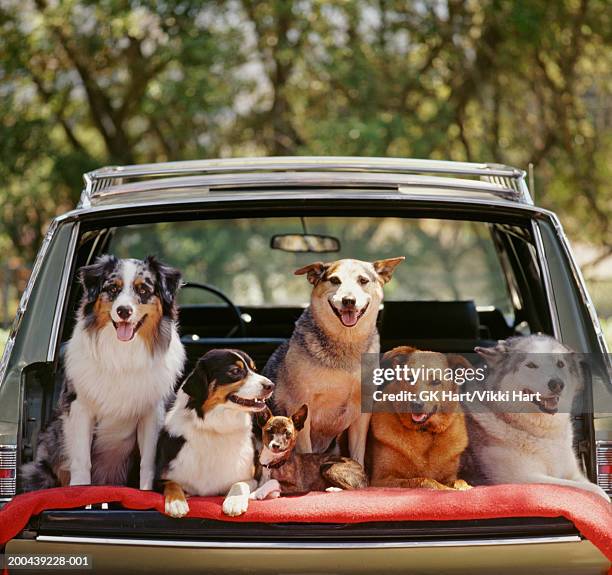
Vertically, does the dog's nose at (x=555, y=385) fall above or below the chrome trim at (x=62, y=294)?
below

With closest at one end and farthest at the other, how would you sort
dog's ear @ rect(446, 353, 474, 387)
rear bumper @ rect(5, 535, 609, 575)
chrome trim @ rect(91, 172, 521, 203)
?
rear bumper @ rect(5, 535, 609, 575) < dog's ear @ rect(446, 353, 474, 387) < chrome trim @ rect(91, 172, 521, 203)

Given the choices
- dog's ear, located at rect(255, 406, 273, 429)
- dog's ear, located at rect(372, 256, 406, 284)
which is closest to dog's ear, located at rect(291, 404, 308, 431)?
dog's ear, located at rect(255, 406, 273, 429)

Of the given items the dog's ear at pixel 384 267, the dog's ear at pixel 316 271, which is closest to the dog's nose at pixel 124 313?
the dog's ear at pixel 316 271

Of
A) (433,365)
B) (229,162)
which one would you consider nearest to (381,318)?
(229,162)

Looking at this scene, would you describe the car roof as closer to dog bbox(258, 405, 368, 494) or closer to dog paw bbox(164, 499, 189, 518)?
dog bbox(258, 405, 368, 494)

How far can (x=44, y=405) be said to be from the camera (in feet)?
10.1

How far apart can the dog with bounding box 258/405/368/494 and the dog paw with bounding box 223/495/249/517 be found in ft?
0.73

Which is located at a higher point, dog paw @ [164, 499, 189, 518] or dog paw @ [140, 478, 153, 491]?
dog paw @ [140, 478, 153, 491]

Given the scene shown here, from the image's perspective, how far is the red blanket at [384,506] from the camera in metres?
2.82

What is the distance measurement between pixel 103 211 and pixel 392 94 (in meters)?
12.1

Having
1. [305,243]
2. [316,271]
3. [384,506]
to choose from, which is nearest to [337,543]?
[384,506]

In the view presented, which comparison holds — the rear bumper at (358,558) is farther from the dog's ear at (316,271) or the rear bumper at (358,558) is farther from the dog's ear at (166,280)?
the dog's ear at (316,271)

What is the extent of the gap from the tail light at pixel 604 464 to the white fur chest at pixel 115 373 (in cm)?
150

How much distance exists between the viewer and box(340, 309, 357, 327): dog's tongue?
3.25 meters
